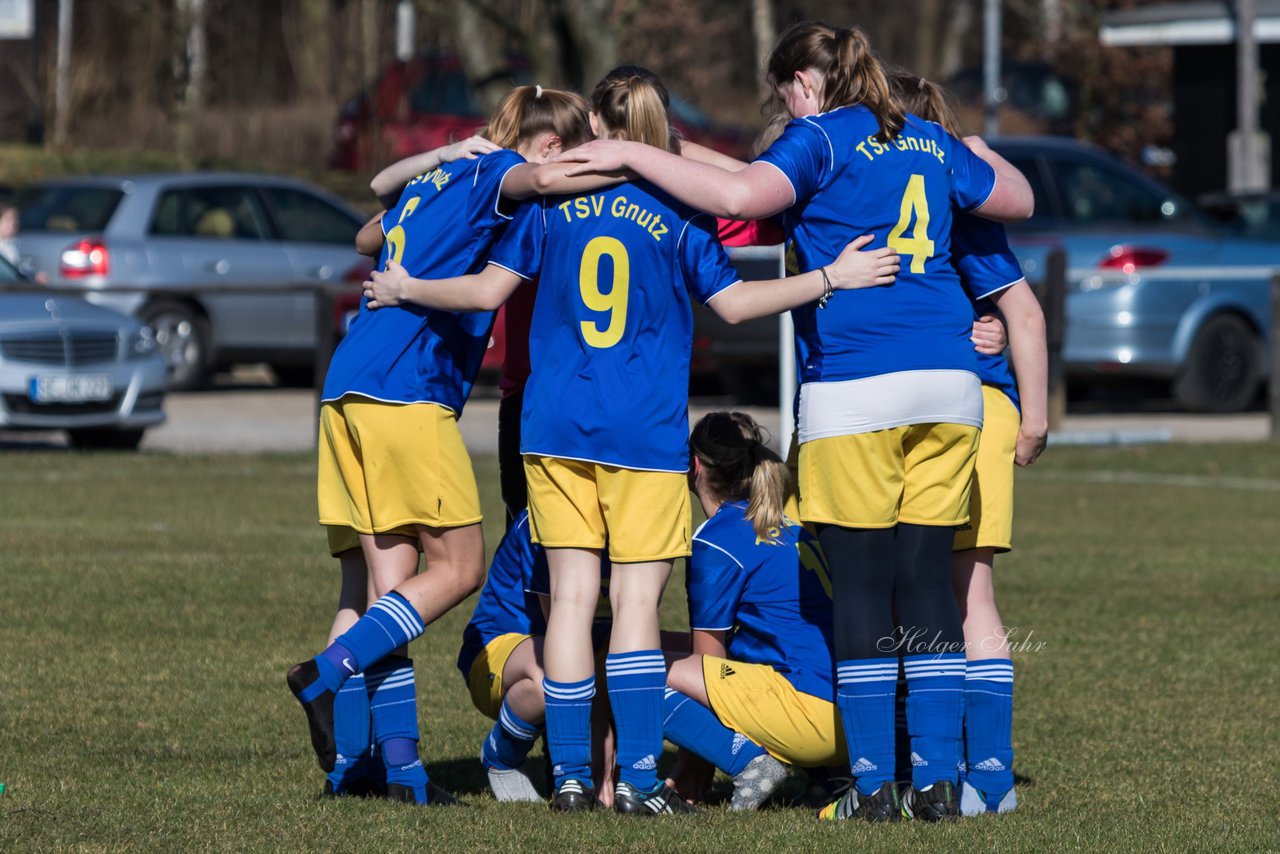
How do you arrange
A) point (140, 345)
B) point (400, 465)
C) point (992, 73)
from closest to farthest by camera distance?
point (400, 465) < point (140, 345) < point (992, 73)

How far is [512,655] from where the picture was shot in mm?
5367

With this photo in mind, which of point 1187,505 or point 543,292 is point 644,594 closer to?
point 543,292

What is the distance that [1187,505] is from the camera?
39.4 feet

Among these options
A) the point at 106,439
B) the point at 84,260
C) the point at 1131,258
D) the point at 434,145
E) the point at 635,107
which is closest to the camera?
the point at 635,107

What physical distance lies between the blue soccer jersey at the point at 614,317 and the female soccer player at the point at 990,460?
645 millimetres

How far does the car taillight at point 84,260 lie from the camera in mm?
17625

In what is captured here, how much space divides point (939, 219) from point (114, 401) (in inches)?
397

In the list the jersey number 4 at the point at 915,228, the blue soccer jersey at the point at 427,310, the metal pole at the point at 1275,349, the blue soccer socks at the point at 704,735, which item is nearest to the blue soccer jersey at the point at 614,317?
the blue soccer jersey at the point at 427,310

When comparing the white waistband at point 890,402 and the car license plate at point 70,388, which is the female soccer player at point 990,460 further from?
the car license plate at point 70,388

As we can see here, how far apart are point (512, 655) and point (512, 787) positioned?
0.34 meters

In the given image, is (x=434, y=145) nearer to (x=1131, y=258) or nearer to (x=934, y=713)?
(x=1131, y=258)

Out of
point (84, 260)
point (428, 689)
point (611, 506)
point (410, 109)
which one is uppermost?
point (410, 109)

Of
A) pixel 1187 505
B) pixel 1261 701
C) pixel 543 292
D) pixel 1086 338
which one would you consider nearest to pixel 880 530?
pixel 543 292

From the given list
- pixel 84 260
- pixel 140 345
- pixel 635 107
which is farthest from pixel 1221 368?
pixel 635 107
